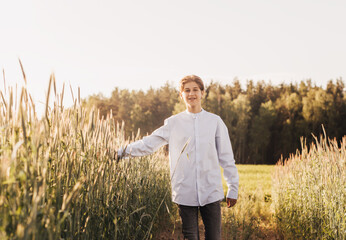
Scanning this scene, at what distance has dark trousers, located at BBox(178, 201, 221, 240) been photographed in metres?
2.31

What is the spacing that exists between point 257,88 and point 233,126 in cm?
827

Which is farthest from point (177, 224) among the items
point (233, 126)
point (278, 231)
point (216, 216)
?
point (233, 126)

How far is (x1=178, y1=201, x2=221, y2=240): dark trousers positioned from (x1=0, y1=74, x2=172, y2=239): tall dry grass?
1.75ft

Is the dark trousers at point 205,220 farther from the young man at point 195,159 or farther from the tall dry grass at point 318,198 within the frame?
the tall dry grass at point 318,198

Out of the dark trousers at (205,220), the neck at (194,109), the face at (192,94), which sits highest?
the face at (192,94)

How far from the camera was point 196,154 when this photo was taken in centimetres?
239

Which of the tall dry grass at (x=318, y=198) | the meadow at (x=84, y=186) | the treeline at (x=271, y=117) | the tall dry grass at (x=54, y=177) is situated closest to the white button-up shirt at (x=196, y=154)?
the meadow at (x=84, y=186)

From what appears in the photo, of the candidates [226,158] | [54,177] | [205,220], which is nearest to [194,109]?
[226,158]

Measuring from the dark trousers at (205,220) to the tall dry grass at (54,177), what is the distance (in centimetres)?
53

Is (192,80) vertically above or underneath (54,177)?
above

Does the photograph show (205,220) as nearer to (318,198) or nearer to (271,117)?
(318,198)

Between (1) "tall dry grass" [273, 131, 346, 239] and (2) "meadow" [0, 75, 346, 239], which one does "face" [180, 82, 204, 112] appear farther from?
→ (1) "tall dry grass" [273, 131, 346, 239]

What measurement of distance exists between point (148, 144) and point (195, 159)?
0.39 metres

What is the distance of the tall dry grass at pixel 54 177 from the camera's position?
1.02 metres
